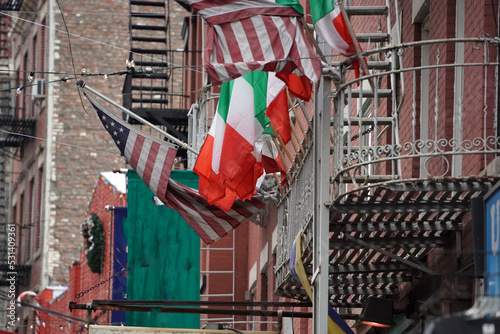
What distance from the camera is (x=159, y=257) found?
2053 cm

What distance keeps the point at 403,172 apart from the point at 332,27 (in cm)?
227

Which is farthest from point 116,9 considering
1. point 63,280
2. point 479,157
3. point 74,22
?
point 479,157

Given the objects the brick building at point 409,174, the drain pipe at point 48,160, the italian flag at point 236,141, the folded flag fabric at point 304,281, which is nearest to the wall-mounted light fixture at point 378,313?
the brick building at point 409,174

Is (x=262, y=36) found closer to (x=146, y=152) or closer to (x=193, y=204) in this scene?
(x=146, y=152)

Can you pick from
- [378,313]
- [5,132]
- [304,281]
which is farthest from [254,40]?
[5,132]

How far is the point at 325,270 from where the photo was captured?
12117mm

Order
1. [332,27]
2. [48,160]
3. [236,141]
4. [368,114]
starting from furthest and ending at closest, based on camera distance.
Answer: [48,160], [368,114], [236,141], [332,27]

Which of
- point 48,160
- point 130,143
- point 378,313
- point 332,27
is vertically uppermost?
point 48,160

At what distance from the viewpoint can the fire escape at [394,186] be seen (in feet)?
35.3

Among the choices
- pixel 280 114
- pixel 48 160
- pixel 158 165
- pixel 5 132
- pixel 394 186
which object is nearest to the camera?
pixel 394 186

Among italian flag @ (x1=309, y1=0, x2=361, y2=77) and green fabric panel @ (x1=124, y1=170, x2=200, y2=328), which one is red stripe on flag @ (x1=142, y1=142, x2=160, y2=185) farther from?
green fabric panel @ (x1=124, y1=170, x2=200, y2=328)

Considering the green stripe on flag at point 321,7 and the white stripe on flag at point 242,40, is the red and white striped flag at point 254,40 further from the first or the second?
the green stripe on flag at point 321,7

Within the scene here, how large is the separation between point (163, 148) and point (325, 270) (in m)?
4.06

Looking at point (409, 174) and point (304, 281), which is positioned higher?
point (409, 174)
